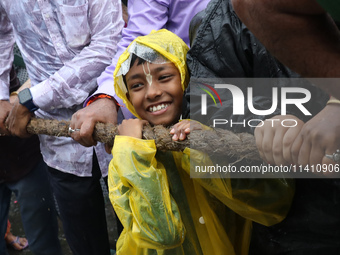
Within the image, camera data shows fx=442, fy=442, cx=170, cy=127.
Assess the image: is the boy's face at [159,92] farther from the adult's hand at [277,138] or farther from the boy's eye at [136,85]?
the adult's hand at [277,138]

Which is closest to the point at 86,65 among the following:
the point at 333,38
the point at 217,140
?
the point at 217,140

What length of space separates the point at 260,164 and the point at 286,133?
0.87 ft

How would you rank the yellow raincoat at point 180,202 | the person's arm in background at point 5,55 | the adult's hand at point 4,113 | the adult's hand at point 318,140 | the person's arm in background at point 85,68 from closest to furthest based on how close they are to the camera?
the adult's hand at point 318,140 → the yellow raincoat at point 180,202 → the person's arm in background at point 85,68 → the adult's hand at point 4,113 → the person's arm in background at point 5,55

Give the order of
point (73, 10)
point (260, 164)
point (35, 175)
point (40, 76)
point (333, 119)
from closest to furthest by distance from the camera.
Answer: point (333, 119) < point (260, 164) < point (73, 10) < point (40, 76) < point (35, 175)

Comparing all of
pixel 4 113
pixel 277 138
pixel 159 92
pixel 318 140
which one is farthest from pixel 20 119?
pixel 318 140

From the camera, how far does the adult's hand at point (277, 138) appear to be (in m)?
1.25

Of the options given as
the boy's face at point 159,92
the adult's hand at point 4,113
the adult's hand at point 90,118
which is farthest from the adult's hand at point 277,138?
the adult's hand at point 4,113

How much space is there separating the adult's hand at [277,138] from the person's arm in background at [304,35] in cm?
24

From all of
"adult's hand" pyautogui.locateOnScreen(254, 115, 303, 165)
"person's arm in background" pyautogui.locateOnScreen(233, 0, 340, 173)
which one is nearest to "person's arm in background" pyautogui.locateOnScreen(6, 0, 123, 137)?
"adult's hand" pyautogui.locateOnScreen(254, 115, 303, 165)

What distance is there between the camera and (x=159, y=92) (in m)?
1.94

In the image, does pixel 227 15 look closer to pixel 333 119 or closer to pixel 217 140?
pixel 217 140

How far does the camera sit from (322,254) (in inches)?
60.3

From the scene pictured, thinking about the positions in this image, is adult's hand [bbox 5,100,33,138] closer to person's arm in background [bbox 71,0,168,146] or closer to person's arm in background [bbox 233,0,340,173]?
person's arm in background [bbox 71,0,168,146]

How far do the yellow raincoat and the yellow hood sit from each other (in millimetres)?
400
